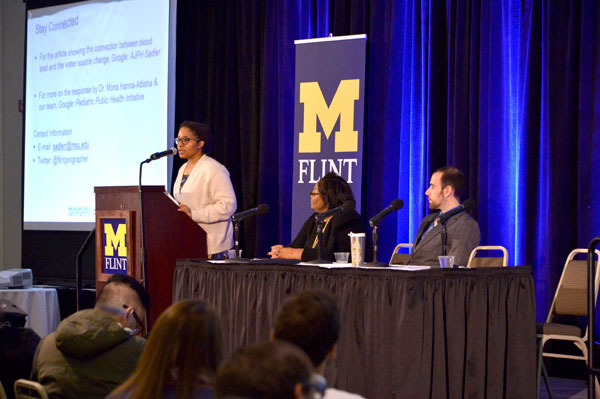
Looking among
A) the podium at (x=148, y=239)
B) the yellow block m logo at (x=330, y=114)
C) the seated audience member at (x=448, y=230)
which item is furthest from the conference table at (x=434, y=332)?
the yellow block m logo at (x=330, y=114)

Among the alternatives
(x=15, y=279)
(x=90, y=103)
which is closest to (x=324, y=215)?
(x=15, y=279)

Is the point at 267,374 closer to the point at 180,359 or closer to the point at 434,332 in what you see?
the point at 180,359

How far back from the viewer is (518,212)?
502 centimetres

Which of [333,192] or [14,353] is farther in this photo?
[333,192]

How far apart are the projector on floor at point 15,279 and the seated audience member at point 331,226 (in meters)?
2.44

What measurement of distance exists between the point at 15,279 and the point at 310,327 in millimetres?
4635

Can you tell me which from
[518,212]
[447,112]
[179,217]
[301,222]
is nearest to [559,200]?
[518,212]

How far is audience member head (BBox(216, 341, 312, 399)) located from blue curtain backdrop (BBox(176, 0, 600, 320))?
406 centimetres

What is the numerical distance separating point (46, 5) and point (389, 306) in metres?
5.16

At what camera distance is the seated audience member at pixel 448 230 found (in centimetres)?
388

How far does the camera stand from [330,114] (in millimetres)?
5281

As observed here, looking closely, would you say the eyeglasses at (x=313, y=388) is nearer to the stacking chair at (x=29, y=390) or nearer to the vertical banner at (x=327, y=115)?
the stacking chair at (x=29, y=390)

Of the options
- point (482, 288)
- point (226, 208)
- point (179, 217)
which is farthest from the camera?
point (226, 208)

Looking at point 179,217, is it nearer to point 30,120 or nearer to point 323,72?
point 323,72
